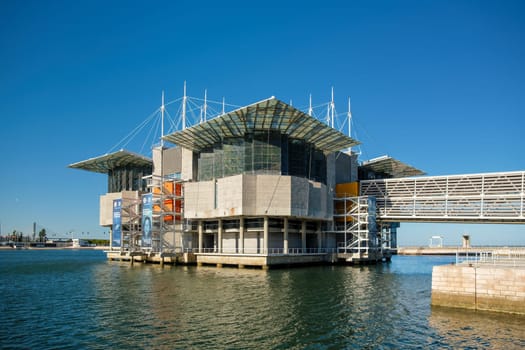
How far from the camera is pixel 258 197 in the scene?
230ft

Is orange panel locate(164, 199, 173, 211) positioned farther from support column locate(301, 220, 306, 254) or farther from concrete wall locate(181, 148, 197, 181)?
support column locate(301, 220, 306, 254)

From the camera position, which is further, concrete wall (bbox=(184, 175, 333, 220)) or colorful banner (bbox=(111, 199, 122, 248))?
colorful banner (bbox=(111, 199, 122, 248))

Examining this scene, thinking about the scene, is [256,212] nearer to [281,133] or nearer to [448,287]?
[281,133]

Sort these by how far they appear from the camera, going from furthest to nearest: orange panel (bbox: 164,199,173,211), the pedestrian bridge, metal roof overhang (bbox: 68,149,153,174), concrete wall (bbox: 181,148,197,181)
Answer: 1. metal roof overhang (bbox: 68,149,153,174)
2. concrete wall (bbox: 181,148,197,181)
3. orange panel (bbox: 164,199,173,211)
4. the pedestrian bridge

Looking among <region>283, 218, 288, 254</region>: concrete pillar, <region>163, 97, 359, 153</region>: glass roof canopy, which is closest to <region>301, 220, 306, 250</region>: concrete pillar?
<region>283, 218, 288, 254</region>: concrete pillar

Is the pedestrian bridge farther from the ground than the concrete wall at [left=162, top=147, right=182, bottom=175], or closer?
closer

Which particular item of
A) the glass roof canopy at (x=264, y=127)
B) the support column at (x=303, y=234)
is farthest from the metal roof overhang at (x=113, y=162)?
the support column at (x=303, y=234)

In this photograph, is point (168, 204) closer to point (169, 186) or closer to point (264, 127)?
point (169, 186)

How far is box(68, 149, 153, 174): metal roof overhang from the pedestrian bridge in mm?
53079

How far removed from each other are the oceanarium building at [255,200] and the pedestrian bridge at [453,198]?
6.26 m

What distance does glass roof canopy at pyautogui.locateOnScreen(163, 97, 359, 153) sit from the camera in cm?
6769

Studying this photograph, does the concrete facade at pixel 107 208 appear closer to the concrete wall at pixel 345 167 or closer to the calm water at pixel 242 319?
the concrete wall at pixel 345 167

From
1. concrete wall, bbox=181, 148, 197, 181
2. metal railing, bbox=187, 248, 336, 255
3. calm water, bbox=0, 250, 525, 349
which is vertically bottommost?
metal railing, bbox=187, 248, 336, 255

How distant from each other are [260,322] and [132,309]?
10.3 m
